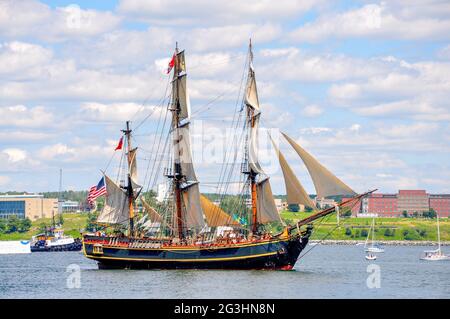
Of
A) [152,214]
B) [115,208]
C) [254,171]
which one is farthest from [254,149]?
[115,208]

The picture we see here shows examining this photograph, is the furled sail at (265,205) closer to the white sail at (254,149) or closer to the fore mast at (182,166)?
A: the white sail at (254,149)

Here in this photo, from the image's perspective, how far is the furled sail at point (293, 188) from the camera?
297ft

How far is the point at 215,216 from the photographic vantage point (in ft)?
325

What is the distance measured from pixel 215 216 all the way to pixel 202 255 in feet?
15.9

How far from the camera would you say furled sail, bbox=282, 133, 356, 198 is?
8819cm

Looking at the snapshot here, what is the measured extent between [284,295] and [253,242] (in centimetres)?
2121

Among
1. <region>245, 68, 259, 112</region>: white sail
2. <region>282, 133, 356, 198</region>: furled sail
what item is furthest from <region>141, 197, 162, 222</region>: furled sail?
<region>282, 133, 356, 198</region>: furled sail

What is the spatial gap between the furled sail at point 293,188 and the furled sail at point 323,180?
75.8 inches

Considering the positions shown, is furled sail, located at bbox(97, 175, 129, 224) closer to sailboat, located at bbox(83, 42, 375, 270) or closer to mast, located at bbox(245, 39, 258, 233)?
sailboat, located at bbox(83, 42, 375, 270)

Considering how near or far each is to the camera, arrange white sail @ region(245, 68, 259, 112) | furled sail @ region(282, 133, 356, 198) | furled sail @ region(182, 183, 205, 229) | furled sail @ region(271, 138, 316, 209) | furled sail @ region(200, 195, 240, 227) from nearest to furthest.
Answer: furled sail @ region(282, 133, 356, 198)
furled sail @ region(271, 138, 316, 209)
white sail @ region(245, 68, 259, 112)
furled sail @ region(200, 195, 240, 227)
furled sail @ region(182, 183, 205, 229)

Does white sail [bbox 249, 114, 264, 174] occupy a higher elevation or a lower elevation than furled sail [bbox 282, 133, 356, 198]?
higher

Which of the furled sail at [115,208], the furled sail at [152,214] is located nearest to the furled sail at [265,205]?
the furled sail at [152,214]
